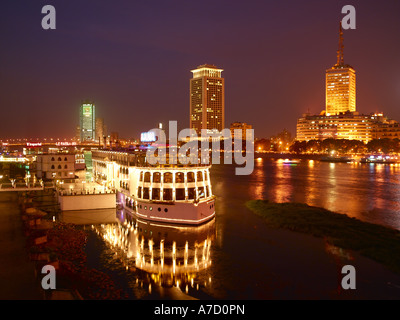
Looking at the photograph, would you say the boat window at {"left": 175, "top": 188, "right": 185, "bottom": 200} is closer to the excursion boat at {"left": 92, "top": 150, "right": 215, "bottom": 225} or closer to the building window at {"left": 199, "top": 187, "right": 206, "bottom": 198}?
the excursion boat at {"left": 92, "top": 150, "right": 215, "bottom": 225}

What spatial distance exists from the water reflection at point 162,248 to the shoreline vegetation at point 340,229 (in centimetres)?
671

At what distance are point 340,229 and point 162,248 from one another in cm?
1382

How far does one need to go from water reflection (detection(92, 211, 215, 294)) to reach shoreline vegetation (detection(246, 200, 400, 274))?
6.71 metres

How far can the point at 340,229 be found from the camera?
25484 mm

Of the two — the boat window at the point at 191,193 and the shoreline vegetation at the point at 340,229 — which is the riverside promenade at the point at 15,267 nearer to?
the boat window at the point at 191,193

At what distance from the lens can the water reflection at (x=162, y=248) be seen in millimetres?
16828

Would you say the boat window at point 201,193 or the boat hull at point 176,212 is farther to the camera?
the boat window at point 201,193

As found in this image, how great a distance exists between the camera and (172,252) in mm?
20375

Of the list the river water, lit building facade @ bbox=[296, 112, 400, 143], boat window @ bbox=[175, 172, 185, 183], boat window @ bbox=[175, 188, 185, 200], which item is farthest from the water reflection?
lit building facade @ bbox=[296, 112, 400, 143]

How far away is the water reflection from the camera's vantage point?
16828 mm

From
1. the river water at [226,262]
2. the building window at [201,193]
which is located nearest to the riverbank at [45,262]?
the river water at [226,262]
